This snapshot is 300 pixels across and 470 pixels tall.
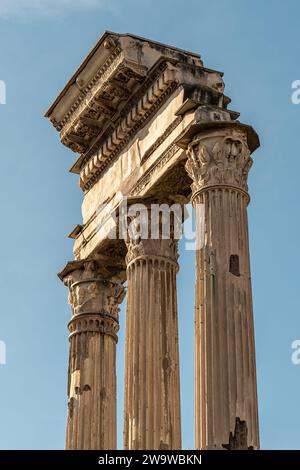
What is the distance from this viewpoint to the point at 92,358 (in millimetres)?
26766

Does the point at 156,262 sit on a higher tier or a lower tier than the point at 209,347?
higher

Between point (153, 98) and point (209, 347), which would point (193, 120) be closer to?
point (153, 98)

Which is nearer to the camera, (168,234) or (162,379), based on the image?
(162,379)

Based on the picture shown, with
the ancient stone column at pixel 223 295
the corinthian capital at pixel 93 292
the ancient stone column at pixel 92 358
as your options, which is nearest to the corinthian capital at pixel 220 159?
the ancient stone column at pixel 223 295

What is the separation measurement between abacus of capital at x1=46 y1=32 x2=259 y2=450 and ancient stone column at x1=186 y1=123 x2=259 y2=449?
0.07ft

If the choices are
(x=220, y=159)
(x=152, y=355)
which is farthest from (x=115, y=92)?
(x=152, y=355)

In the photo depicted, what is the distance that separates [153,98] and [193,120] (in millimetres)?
2252

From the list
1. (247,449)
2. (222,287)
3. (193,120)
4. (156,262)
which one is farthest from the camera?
(156,262)

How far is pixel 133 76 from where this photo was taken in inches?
1023

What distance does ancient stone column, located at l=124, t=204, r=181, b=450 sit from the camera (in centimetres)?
2320

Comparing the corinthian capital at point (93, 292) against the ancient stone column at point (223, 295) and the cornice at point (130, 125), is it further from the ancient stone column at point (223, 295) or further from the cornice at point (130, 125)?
the ancient stone column at point (223, 295)

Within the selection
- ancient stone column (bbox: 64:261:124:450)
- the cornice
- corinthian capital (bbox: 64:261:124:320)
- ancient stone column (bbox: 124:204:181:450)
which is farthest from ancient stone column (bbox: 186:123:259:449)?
ancient stone column (bbox: 64:261:124:450)

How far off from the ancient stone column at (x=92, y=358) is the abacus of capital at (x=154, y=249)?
27 mm
